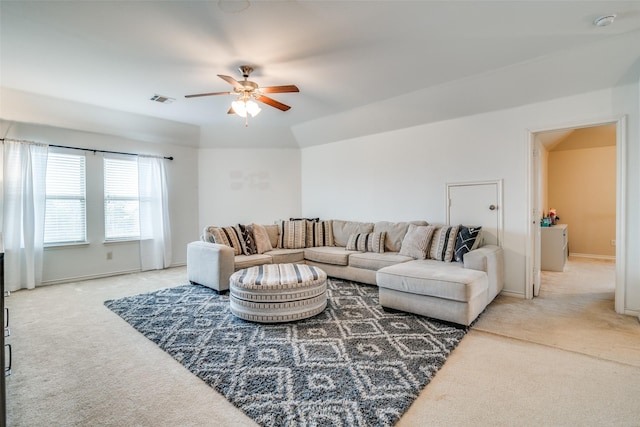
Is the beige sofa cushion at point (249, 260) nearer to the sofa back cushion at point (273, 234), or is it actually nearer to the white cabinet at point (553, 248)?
the sofa back cushion at point (273, 234)

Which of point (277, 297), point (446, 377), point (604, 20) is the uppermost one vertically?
point (604, 20)

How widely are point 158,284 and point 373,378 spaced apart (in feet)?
12.1

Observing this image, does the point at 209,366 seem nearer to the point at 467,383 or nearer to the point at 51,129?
the point at 467,383

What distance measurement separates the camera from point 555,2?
219cm

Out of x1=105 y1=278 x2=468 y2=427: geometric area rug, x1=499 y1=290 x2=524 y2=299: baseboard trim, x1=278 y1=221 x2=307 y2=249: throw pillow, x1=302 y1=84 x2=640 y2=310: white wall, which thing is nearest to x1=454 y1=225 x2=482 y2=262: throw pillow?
x1=302 y1=84 x2=640 y2=310: white wall

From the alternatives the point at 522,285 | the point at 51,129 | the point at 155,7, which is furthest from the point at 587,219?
the point at 51,129

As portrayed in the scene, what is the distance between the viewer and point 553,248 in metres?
5.20

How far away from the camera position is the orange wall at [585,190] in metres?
6.08

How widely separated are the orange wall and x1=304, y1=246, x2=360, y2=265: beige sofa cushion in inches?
210

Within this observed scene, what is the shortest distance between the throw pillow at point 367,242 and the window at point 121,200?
12.4 feet

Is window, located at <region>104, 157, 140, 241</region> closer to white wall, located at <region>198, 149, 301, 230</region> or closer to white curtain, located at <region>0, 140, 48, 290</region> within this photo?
white curtain, located at <region>0, 140, 48, 290</region>

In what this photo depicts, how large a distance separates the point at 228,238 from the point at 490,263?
3388 mm

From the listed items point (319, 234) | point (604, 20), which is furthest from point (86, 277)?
point (604, 20)

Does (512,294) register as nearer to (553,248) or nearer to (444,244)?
(444,244)
